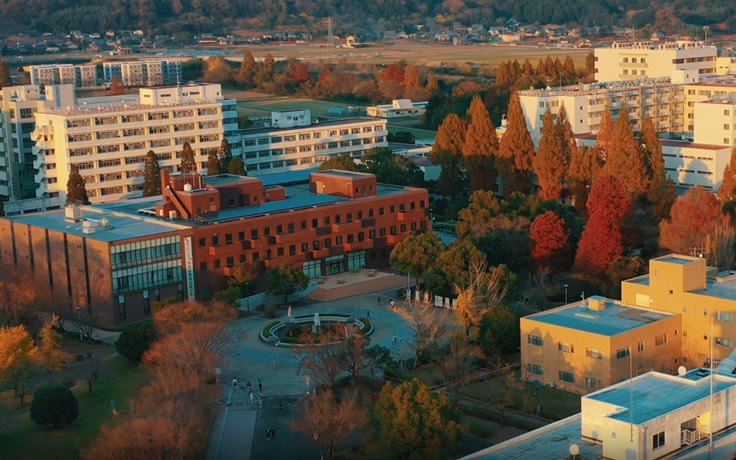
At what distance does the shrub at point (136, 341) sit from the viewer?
3416 centimetres

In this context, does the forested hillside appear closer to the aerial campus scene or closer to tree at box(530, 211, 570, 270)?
the aerial campus scene

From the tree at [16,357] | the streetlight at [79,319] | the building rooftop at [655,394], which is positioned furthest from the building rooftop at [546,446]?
the streetlight at [79,319]

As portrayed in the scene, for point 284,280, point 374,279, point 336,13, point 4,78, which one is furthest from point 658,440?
point 336,13

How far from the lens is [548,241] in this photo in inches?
1641

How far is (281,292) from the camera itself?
39.8 m

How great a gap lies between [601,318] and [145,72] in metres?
79.1

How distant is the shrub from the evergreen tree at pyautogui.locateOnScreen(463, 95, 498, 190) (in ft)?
75.8

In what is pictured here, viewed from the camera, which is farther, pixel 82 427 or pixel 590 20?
pixel 590 20

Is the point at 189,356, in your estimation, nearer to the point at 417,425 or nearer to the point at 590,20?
the point at 417,425

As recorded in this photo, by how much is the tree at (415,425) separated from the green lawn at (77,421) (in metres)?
7.38

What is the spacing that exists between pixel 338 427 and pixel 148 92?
3723cm

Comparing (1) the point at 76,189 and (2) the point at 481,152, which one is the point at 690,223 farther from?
(1) the point at 76,189

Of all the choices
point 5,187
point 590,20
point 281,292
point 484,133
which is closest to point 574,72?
point 484,133

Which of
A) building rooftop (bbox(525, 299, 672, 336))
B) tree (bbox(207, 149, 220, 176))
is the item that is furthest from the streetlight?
tree (bbox(207, 149, 220, 176))
